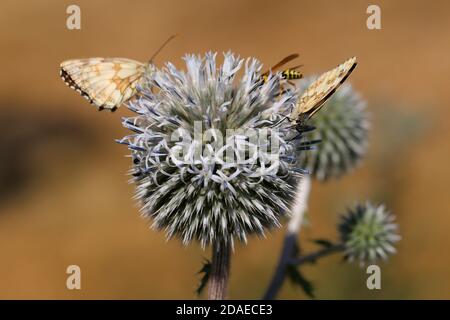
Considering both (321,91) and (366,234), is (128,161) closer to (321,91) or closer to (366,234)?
(366,234)

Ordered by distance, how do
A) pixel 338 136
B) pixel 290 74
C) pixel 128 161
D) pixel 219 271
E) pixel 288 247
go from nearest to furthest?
pixel 219 271 < pixel 290 74 < pixel 288 247 < pixel 338 136 < pixel 128 161

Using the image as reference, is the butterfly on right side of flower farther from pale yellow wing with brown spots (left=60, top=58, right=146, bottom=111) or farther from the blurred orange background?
the blurred orange background

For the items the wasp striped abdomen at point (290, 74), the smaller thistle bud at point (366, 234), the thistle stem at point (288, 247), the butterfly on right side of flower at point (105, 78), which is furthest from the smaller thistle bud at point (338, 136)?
the butterfly on right side of flower at point (105, 78)

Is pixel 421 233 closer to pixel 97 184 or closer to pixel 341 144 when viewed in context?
pixel 341 144

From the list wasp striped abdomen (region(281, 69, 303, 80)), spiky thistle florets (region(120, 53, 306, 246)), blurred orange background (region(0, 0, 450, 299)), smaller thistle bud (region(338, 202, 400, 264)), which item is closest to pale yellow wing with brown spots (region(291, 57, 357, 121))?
spiky thistle florets (region(120, 53, 306, 246))

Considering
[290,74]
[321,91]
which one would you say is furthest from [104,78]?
[321,91]
